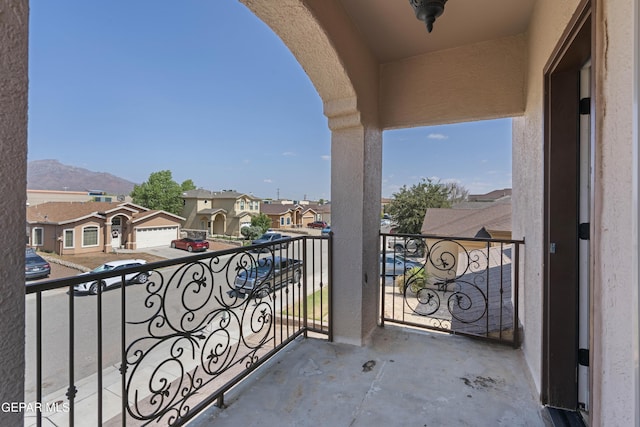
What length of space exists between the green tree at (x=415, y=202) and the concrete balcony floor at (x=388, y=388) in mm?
12255

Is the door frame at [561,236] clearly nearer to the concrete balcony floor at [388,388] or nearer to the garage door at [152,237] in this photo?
the concrete balcony floor at [388,388]

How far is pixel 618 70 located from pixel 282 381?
6.84ft

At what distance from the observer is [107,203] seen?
19.1ft

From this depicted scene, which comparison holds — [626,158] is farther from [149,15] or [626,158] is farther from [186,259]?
[149,15]

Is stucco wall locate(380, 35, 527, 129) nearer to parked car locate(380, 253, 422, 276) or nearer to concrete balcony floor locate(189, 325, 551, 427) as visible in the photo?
parked car locate(380, 253, 422, 276)

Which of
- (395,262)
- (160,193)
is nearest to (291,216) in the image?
(160,193)

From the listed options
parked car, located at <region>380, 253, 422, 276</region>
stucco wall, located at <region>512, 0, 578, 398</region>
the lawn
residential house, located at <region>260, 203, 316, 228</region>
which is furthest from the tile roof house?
residential house, located at <region>260, 203, 316, 228</region>

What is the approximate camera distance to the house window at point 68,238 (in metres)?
4.66

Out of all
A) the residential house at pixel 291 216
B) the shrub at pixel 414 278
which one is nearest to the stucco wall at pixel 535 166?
the shrub at pixel 414 278

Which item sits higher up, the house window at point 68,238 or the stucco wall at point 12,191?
the stucco wall at point 12,191

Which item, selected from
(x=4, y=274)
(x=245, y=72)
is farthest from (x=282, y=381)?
(x=245, y=72)

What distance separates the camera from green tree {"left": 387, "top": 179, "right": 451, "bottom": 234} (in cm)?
1427

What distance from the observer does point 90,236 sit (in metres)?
5.35

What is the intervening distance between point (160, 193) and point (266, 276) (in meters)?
10.4
